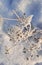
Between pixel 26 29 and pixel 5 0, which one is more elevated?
pixel 5 0

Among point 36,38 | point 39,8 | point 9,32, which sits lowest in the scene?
point 36,38

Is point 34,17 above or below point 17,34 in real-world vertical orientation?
above

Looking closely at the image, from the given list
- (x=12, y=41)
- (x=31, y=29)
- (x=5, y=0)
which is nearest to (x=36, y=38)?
(x=31, y=29)

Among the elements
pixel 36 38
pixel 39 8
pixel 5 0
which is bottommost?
pixel 36 38

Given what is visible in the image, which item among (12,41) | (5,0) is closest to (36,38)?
(12,41)

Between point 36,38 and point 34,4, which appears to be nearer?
point 36,38

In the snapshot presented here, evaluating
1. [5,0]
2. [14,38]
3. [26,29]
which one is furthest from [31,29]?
[5,0]

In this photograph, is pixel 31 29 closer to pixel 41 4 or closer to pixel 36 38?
pixel 36 38

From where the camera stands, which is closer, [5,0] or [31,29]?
[31,29]

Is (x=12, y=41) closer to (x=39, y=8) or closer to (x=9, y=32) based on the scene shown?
(x=9, y=32)
